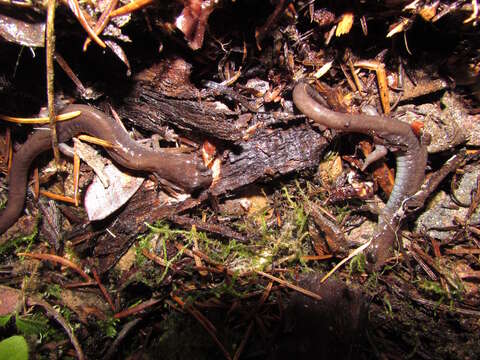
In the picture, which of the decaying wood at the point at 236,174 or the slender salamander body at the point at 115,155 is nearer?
the decaying wood at the point at 236,174

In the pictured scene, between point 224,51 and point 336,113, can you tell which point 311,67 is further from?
point 224,51

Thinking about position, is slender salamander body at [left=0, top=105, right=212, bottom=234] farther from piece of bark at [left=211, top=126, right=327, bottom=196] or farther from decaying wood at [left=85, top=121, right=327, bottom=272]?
piece of bark at [left=211, top=126, right=327, bottom=196]

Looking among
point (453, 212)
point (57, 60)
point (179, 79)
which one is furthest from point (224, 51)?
point (453, 212)

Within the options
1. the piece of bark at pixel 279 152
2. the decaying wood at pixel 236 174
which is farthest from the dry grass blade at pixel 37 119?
the piece of bark at pixel 279 152

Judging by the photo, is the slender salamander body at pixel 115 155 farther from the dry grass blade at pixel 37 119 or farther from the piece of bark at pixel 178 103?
the piece of bark at pixel 178 103

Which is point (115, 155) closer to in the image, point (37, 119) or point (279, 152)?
point (37, 119)

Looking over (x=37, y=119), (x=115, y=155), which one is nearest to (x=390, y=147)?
(x=115, y=155)
